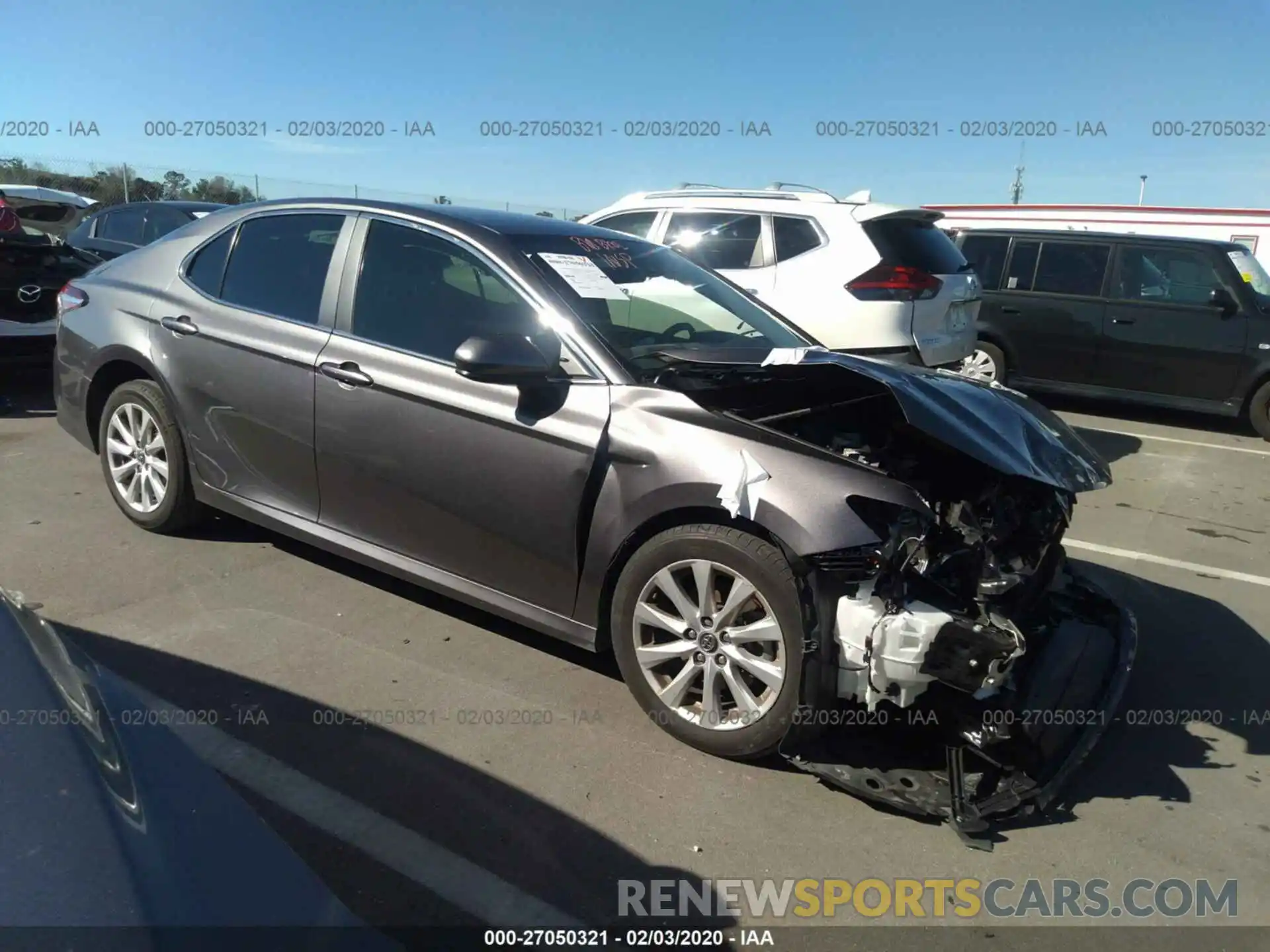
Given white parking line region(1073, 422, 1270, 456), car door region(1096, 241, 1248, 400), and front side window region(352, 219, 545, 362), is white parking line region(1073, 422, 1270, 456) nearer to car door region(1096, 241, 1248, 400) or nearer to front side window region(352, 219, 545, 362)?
car door region(1096, 241, 1248, 400)

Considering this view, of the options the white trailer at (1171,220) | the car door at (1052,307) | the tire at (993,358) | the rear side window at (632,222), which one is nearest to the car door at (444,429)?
the rear side window at (632,222)

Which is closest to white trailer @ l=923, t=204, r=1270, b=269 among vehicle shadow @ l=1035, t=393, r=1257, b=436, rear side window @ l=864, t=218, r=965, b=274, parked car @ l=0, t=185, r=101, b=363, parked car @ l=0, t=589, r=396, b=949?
vehicle shadow @ l=1035, t=393, r=1257, b=436

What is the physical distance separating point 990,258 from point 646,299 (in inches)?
294

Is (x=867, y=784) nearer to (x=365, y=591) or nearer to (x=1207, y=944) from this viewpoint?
(x=1207, y=944)

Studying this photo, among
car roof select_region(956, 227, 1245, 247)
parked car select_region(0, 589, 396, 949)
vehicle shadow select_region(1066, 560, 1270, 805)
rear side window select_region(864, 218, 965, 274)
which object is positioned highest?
car roof select_region(956, 227, 1245, 247)

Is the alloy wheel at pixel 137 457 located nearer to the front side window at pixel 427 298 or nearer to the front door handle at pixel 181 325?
the front door handle at pixel 181 325

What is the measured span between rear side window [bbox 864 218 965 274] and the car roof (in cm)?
290

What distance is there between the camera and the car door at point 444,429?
341cm

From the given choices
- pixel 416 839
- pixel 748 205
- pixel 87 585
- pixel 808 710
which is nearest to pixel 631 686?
pixel 808 710

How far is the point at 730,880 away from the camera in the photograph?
8.66ft

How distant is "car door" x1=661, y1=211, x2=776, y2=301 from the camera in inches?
292

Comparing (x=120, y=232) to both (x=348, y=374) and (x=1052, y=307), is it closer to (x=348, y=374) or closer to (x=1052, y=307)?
(x=348, y=374)

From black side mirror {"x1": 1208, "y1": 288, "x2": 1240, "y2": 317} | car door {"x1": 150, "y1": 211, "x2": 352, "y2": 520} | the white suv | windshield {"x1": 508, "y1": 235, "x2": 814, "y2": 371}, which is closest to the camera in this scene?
windshield {"x1": 508, "y1": 235, "x2": 814, "y2": 371}

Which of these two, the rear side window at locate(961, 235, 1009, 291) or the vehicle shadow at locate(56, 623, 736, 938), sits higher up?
the rear side window at locate(961, 235, 1009, 291)
